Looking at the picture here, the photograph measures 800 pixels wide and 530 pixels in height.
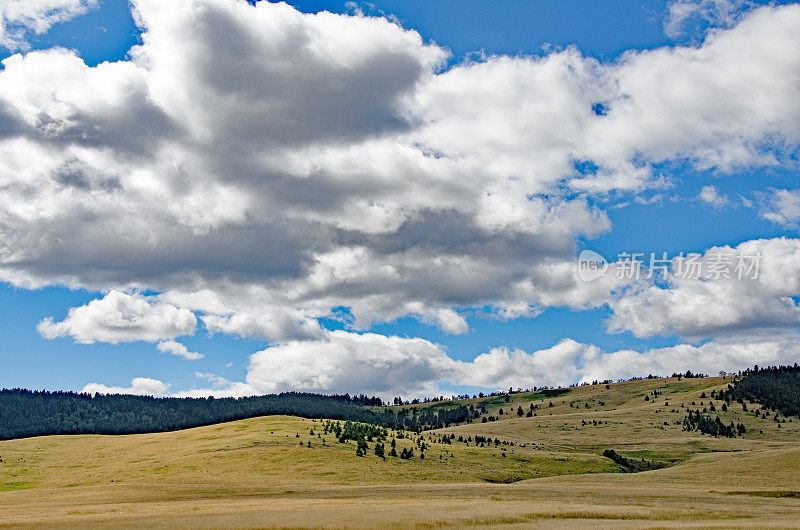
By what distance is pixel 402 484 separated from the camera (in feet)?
263

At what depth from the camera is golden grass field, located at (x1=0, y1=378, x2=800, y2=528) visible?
41250 mm

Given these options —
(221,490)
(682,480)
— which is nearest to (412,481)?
(221,490)

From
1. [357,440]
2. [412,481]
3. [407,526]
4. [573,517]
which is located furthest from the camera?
[357,440]

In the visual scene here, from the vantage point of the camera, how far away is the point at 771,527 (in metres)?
35.1

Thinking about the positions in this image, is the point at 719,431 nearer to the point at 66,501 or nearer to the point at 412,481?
the point at 412,481

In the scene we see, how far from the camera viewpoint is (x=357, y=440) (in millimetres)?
127938

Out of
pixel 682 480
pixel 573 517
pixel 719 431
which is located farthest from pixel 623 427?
pixel 573 517

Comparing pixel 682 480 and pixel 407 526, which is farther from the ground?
pixel 407 526

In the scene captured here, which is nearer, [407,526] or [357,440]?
[407,526]

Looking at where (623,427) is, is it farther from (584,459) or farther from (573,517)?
(573,517)

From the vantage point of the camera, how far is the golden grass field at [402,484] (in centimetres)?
4125

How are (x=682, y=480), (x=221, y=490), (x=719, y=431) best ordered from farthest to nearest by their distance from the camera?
(x=719, y=431) < (x=682, y=480) < (x=221, y=490)

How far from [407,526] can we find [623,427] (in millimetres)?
160197

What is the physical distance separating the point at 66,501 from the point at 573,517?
47.9 m
